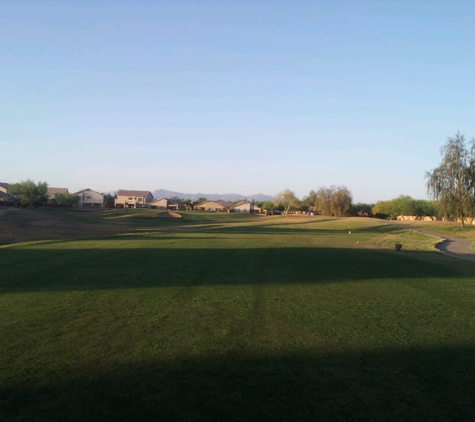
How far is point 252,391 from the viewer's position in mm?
6566

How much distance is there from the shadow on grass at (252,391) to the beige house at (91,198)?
148092 millimetres

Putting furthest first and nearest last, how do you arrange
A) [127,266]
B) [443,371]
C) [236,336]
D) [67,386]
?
[127,266]
[236,336]
[443,371]
[67,386]

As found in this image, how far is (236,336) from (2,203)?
326ft

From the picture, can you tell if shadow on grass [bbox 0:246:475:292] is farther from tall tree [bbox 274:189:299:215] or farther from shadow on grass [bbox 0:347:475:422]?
tall tree [bbox 274:189:299:215]

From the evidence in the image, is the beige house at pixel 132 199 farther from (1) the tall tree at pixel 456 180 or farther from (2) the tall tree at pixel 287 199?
(1) the tall tree at pixel 456 180

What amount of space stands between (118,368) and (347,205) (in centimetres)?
11586

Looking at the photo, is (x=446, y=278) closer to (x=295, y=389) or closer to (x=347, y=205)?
(x=295, y=389)

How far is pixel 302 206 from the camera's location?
15575 cm

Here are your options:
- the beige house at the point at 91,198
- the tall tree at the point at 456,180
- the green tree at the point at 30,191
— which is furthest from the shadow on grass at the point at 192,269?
the beige house at the point at 91,198

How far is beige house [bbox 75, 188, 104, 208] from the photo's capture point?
149750 millimetres

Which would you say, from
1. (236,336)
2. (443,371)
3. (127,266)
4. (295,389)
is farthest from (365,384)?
(127,266)

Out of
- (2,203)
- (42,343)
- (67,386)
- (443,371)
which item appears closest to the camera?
(67,386)

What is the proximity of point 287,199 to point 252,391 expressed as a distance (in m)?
148

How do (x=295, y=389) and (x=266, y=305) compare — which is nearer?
(x=295, y=389)
